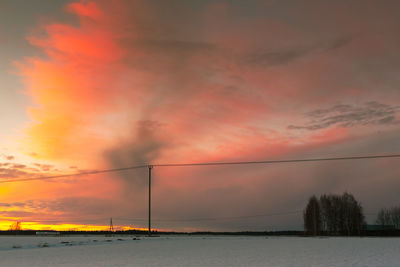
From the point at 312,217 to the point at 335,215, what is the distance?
17.3 meters

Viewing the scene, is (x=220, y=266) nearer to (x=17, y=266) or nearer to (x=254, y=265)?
(x=254, y=265)

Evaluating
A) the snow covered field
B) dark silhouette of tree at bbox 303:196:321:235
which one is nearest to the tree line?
dark silhouette of tree at bbox 303:196:321:235

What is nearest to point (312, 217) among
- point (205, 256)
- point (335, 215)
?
point (335, 215)

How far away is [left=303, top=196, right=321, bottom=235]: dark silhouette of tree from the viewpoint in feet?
496

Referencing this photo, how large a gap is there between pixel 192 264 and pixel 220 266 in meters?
2.28

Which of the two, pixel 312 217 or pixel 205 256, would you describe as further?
pixel 312 217

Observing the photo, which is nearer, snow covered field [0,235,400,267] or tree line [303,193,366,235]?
snow covered field [0,235,400,267]

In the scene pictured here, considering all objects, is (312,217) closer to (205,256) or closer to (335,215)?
(335,215)

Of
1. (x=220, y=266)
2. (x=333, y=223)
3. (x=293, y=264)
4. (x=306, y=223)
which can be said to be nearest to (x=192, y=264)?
(x=220, y=266)

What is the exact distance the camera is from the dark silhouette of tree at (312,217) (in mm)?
151125

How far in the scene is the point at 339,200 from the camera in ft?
553

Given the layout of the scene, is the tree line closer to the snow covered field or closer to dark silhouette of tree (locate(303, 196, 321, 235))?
dark silhouette of tree (locate(303, 196, 321, 235))

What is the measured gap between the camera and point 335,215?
542ft

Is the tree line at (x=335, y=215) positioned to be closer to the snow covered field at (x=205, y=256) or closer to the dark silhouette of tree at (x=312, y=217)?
the dark silhouette of tree at (x=312, y=217)
